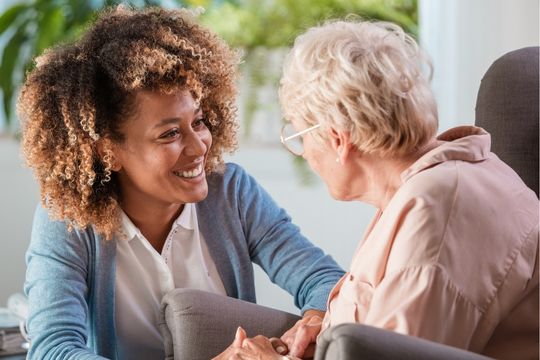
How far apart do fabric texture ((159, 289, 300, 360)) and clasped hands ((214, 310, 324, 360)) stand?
0.08 m

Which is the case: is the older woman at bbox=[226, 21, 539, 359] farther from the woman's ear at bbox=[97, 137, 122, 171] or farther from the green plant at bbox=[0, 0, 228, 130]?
the green plant at bbox=[0, 0, 228, 130]

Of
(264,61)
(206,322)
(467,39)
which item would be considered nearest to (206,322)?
(206,322)

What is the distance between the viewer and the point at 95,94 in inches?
83.0

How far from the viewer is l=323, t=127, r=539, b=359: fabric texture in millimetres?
1493

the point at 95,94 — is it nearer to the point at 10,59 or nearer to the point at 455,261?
the point at 455,261

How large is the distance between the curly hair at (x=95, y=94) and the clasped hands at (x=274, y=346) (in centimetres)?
41

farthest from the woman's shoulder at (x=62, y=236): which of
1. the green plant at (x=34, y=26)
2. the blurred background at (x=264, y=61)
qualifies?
the green plant at (x=34, y=26)

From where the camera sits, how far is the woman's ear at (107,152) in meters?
2.13

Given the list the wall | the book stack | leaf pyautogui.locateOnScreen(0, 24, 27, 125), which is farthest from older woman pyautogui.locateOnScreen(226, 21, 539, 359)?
leaf pyautogui.locateOnScreen(0, 24, 27, 125)

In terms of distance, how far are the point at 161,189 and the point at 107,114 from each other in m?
0.20

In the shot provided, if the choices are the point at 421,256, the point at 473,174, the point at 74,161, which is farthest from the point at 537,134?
the point at 74,161

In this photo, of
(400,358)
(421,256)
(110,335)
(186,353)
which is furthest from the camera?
(110,335)

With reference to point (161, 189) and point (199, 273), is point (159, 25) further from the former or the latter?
point (199, 273)

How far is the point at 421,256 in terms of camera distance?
1.50m
